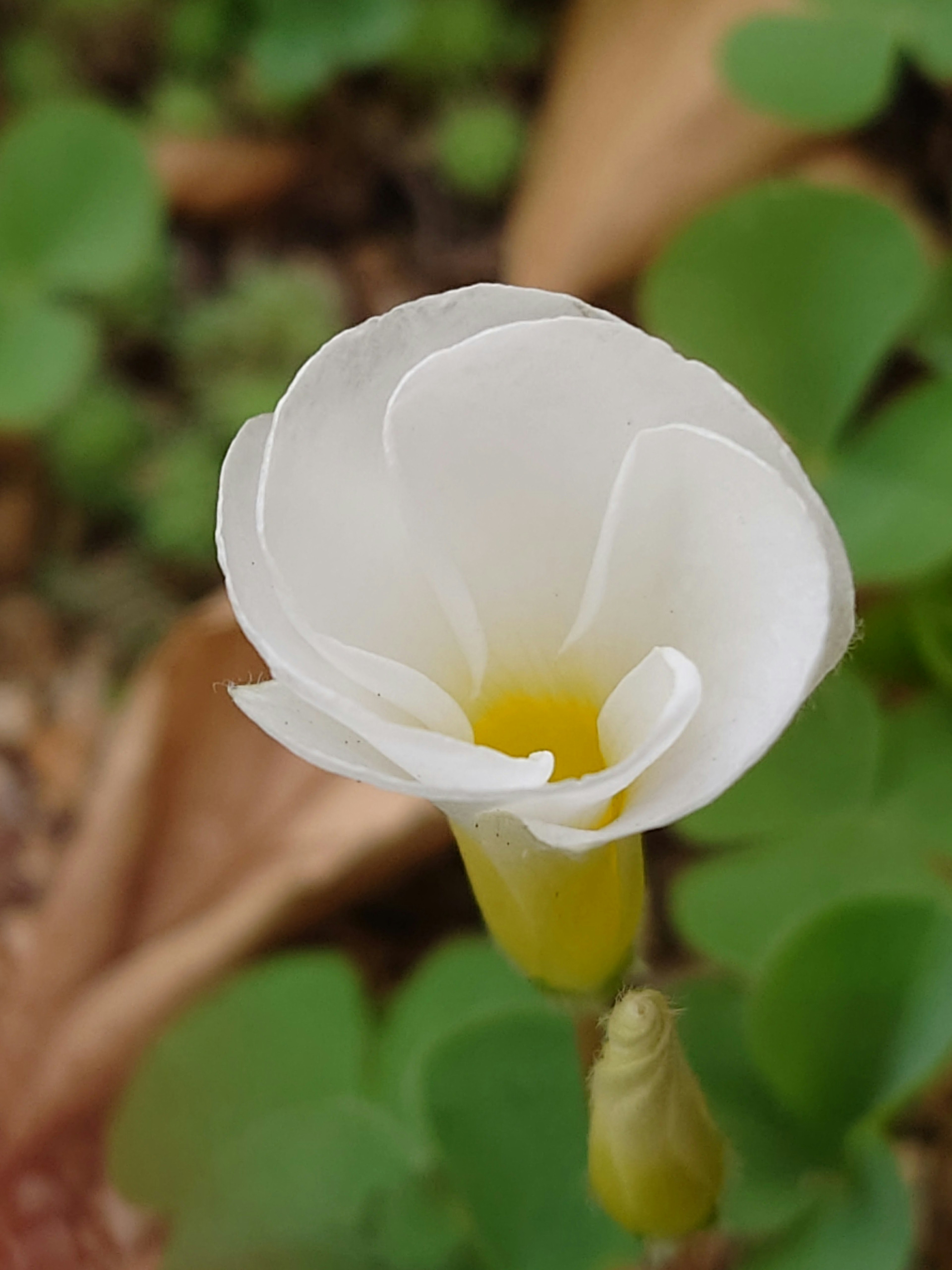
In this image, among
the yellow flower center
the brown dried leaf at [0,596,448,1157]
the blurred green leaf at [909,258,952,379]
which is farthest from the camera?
the blurred green leaf at [909,258,952,379]

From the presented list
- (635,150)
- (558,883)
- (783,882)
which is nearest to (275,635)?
Answer: (558,883)

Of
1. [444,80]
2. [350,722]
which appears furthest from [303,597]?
[444,80]

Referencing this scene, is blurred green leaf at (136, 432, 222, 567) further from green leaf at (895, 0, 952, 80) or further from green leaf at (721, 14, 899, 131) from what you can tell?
green leaf at (895, 0, 952, 80)

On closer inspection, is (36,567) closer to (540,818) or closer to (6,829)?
(6,829)

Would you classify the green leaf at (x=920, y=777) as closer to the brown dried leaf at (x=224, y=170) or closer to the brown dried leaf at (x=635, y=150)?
the brown dried leaf at (x=635, y=150)

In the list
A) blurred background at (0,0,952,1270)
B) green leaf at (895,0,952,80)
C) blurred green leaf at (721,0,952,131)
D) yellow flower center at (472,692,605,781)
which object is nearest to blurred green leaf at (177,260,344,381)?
blurred background at (0,0,952,1270)

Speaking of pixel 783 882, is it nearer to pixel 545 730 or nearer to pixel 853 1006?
pixel 853 1006
